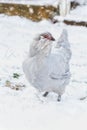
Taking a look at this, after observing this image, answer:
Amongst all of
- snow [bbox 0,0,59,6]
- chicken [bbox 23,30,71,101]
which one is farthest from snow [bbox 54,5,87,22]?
chicken [bbox 23,30,71,101]

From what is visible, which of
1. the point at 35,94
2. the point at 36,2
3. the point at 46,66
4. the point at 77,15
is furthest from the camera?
the point at 36,2

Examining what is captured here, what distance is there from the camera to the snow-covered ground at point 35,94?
16.6ft

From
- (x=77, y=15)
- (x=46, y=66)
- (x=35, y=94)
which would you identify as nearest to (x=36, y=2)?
(x=77, y=15)

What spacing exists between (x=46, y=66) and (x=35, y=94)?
2.45ft

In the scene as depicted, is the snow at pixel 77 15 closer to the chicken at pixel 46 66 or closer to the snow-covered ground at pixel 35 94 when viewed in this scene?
the snow-covered ground at pixel 35 94

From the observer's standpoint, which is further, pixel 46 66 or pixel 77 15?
pixel 77 15

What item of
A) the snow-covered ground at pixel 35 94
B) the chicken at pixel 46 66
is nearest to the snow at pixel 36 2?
the snow-covered ground at pixel 35 94

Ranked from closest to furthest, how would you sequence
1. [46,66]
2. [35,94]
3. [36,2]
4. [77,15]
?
[46,66] < [35,94] < [77,15] < [36,2]

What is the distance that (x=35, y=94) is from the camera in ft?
20.4

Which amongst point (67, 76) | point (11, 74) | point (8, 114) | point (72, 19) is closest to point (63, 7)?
point (72, 19)

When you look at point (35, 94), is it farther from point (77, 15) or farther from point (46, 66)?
point (77, 15)

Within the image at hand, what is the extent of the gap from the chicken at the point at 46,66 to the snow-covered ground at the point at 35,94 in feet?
0.86

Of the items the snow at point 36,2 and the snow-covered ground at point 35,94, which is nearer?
the snow-covered ground at point 35,94

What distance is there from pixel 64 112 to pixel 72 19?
4.63 meters
